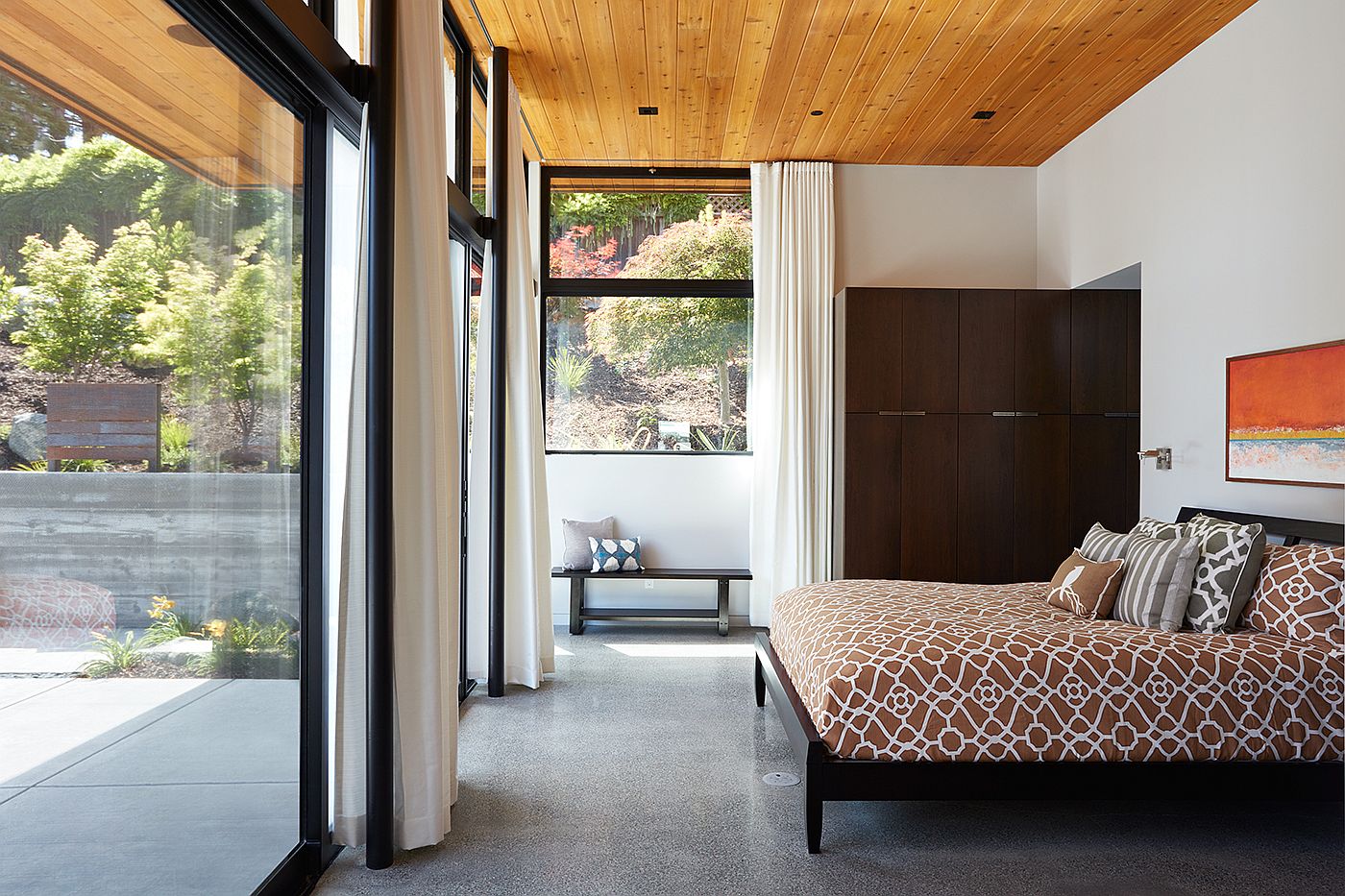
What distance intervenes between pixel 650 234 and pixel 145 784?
5052mm

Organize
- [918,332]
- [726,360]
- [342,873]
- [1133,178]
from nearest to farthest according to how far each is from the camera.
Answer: [342,873] → [1133,178] → [918,332] → [726,360]

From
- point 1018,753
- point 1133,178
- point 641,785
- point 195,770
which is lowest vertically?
point 641,785

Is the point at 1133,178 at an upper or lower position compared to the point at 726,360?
upper

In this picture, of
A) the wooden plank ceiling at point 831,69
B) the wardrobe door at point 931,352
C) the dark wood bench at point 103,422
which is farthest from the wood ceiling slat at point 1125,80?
the dark wood bench at point 103,422

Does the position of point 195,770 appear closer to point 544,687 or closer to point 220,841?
point 220,841

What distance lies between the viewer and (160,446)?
72.2 inches

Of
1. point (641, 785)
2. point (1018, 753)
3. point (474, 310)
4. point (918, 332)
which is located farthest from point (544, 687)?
point (918, 332)

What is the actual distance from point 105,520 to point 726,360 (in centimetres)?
490

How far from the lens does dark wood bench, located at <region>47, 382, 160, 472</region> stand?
152cm

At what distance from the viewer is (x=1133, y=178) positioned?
191 inches

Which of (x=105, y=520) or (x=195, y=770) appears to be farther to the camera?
(x=195, y=770)

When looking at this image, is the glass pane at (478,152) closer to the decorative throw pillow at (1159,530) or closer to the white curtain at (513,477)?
the white curtain at (513,477)

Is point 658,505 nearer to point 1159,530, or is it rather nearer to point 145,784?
point 1159,530

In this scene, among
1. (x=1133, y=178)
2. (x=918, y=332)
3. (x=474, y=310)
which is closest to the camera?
(x=474, y=310)
